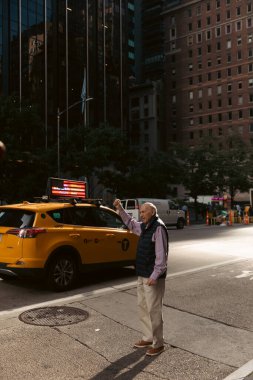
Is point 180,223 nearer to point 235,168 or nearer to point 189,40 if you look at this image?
point 235,168

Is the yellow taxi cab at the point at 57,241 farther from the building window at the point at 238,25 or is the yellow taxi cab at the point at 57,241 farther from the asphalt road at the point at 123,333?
the building window at the point at 238,25

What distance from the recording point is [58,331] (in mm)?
5777

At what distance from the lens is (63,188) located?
20.8 meters

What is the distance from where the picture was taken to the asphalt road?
457 centimetres

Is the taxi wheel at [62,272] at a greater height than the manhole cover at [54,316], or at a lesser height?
greater

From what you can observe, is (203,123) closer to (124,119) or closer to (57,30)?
(124,119)

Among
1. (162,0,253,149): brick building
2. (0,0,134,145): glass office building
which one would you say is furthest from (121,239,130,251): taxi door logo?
(162,0,253,149): brick building

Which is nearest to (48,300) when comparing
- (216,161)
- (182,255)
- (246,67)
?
(182,255)

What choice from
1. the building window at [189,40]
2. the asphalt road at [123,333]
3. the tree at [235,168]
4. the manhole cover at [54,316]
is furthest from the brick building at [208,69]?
the manhole cover at [54,316]

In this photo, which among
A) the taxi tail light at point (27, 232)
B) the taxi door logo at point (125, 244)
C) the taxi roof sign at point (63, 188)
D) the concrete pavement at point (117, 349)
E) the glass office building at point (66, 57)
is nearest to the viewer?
the concrete pavement at point (117, 349)

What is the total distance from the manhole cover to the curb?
8.34ft

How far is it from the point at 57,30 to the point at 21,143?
28.5 m

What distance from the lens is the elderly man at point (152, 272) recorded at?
4.91 m

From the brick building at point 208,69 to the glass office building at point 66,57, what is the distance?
118 ft
